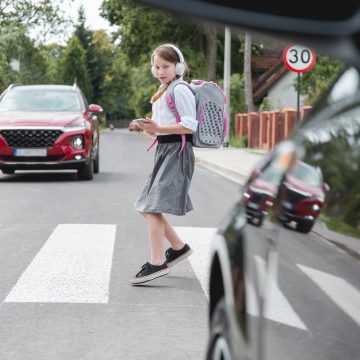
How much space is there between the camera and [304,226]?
197 centimetres

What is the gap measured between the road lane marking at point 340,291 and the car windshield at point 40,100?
49.3 ft

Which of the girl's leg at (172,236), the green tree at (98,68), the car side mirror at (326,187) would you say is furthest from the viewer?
the green tree at (98,68)

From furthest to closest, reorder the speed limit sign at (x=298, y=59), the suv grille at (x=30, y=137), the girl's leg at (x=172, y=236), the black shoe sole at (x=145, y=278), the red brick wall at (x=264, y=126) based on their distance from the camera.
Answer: the red brick wall at (x=264, y=126) → the speed limit sign at (x=298, y=59) → the suv grille at (x=30, y=137) → the girl's leg at (x=172, y=236) → the black shoe sole at (x=145, y=278)

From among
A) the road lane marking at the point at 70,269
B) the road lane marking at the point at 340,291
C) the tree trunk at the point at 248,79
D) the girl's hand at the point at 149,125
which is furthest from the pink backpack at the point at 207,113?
the tree trunk at the point at 248,79

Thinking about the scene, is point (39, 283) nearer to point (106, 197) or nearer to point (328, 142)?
point (328, 142)

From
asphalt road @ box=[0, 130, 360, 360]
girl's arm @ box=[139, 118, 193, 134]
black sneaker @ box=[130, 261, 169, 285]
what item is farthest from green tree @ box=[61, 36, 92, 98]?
girl's arm @ box=[139, 118, 193, 134]

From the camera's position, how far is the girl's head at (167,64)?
617 cm

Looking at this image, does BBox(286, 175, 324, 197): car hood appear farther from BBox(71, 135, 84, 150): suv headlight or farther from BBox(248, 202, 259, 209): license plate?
BBox(71, 135, 84, 150): suv headlight

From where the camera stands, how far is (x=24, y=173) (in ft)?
60.5

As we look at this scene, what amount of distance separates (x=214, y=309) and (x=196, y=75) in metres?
52.0

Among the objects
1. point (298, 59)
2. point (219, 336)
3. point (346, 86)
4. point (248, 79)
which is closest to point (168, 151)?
point (219, 336)

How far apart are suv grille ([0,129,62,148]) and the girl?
31.5 feet

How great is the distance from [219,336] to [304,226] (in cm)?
76

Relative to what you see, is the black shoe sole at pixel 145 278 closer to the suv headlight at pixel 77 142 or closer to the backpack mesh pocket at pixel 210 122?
the backpack mesh pocket at pixel 210 122
